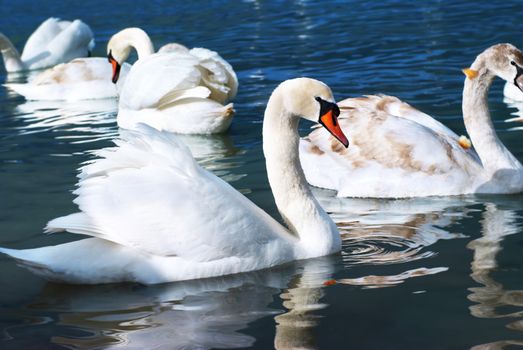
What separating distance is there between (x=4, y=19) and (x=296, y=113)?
53.1 feet

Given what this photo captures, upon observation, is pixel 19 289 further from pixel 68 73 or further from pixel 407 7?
pixel 407 7

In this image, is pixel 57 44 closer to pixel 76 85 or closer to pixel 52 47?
pixel 52 47

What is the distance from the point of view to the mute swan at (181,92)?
1136 centimetres

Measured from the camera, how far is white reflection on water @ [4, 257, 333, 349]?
226 inches

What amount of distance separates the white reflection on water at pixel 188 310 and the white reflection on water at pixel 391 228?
1.12ft

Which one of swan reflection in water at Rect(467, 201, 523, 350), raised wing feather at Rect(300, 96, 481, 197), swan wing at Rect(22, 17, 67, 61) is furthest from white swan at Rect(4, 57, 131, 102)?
swan reflection in water at Rect(467, 201, 523, 350)

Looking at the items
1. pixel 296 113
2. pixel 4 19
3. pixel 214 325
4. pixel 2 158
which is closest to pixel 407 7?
pixel 4 19

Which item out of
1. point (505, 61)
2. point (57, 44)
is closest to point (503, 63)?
point (505, 61)

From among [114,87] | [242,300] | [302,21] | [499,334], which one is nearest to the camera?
[499,334]

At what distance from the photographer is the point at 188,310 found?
6203 millimetres

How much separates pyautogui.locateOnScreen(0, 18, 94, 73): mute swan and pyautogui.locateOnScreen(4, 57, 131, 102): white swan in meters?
2.91

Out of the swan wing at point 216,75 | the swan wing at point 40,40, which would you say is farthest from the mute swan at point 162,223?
the swan wing at point 40,40

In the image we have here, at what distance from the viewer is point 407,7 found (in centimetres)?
1916

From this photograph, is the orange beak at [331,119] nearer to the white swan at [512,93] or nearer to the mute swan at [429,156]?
the mute swan at [429,156]
